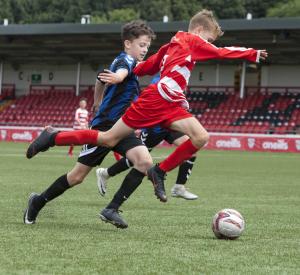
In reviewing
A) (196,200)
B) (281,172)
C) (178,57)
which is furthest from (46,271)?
(281,172)

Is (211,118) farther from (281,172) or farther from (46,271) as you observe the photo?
(46,271)

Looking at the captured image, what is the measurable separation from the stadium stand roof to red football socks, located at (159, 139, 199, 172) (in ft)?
94.7

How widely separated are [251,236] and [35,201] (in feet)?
6.93

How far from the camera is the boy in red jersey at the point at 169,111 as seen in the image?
698 centimetres

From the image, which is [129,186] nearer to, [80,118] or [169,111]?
[169,111]

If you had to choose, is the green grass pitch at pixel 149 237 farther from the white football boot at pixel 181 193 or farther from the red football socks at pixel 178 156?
the red football socks at pixel 178 156

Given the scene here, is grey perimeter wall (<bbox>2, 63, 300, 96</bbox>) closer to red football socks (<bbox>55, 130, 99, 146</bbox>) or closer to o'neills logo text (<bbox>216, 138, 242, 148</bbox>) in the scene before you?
o'neills logo text (<bbox>216, 138, 242, 148</bbox>)

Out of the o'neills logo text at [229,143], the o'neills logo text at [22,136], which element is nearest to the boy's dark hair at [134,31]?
the o'neills logo text at [229,143]

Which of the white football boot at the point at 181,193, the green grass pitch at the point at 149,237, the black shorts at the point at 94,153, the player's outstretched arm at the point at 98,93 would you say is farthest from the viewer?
the white football boot at the point at 181,193

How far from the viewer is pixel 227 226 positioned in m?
6.41

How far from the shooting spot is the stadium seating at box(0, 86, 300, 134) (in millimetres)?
38906

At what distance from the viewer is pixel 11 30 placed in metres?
42.1

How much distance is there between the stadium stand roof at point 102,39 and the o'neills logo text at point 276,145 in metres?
6.09

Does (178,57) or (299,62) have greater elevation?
(178,57)
